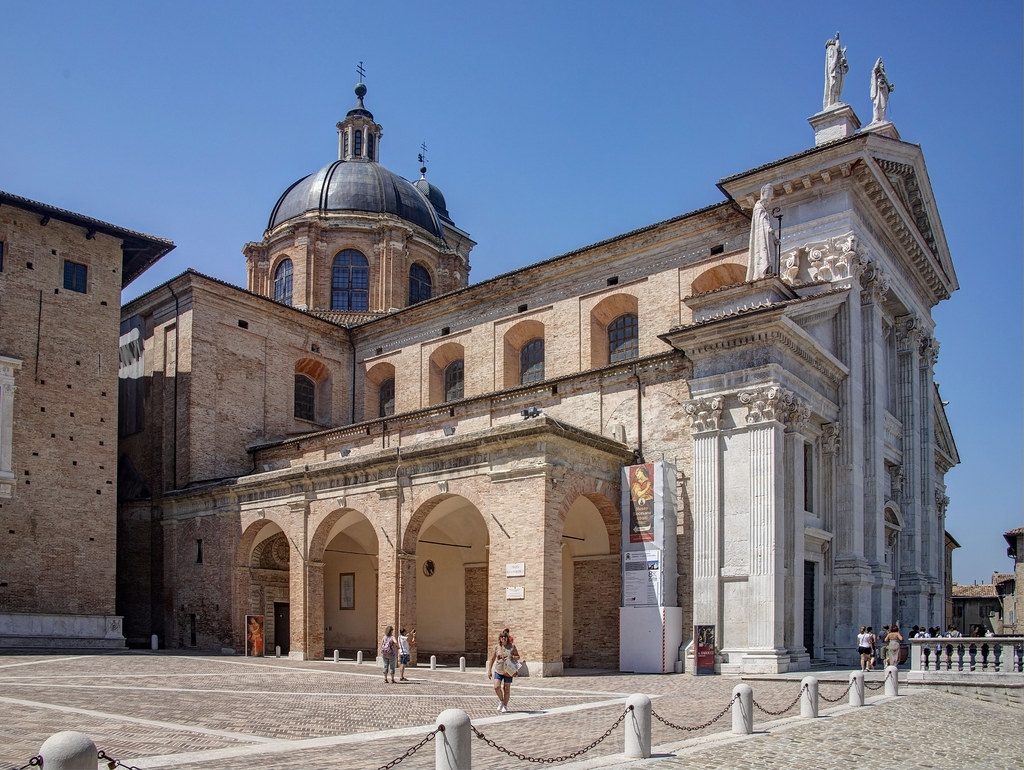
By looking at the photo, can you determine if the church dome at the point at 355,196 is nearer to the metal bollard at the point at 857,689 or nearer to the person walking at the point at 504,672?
the person walking at the point at 504,672

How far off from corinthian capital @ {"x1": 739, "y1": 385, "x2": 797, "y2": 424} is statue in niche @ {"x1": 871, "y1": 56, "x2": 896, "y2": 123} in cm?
1012

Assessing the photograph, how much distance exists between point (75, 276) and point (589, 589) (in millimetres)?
17746

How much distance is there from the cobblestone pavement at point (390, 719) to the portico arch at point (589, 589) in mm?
3293

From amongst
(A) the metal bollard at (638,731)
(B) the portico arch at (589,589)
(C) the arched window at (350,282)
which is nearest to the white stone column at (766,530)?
(B) the portico arch at (589,589)

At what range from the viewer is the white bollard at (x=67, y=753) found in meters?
6.13

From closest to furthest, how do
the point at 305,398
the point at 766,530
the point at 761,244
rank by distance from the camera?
the point at 766,530 < the point at 761,244 < the point at 305,398

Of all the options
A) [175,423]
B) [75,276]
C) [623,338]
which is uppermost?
[75,276]

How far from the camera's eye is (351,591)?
31.3 meters

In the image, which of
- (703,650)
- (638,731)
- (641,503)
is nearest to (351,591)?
(641,503)

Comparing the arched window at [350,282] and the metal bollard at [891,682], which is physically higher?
the arched window at [350,282]

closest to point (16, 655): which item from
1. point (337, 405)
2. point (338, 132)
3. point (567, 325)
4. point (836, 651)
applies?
point (337, 405)

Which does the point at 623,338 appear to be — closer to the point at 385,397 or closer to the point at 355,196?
the point at 385,397

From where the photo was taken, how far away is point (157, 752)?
32.5 ft

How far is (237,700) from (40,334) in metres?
17.1
